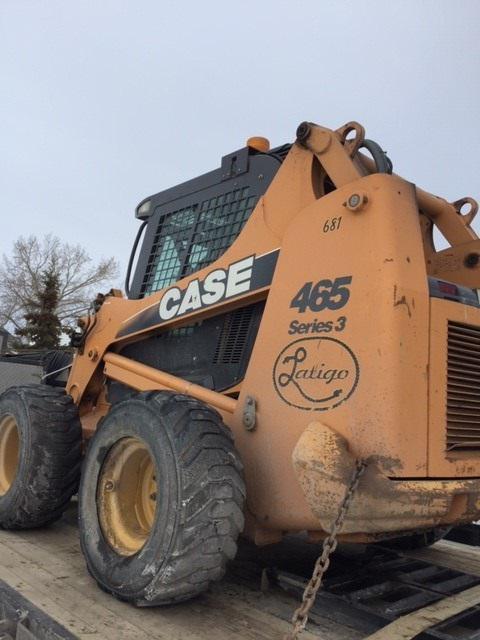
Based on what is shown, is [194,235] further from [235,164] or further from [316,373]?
[316,373]

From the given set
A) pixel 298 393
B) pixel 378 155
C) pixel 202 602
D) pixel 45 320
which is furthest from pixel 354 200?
pixel 45 320

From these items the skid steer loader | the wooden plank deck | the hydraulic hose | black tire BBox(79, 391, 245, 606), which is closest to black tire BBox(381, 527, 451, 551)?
the skid steer loader

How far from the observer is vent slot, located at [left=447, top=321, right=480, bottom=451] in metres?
2.75

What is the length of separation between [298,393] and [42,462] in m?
2.24

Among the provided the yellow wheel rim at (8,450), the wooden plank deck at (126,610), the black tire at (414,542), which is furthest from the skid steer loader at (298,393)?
the black tire at (414,542)

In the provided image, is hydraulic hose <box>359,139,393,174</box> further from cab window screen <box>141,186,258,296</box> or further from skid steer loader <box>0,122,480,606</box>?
cab window screen <box>141,186,258,296</box>

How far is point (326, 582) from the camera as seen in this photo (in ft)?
10.5

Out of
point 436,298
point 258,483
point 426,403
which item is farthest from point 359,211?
point 258,483

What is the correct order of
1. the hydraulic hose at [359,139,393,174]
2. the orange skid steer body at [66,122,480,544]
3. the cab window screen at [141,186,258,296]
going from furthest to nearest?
the cab window screen at [141,186,258,296], the hydraulic hose at [359,139,393,174], the orange skid steer body at [66,122,480,544]

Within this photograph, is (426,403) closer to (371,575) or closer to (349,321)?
(349,321)

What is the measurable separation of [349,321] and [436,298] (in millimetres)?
417

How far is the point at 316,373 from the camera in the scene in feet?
9.15

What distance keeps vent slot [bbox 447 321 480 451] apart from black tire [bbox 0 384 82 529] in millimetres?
2771

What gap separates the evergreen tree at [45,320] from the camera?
36.3 metres
